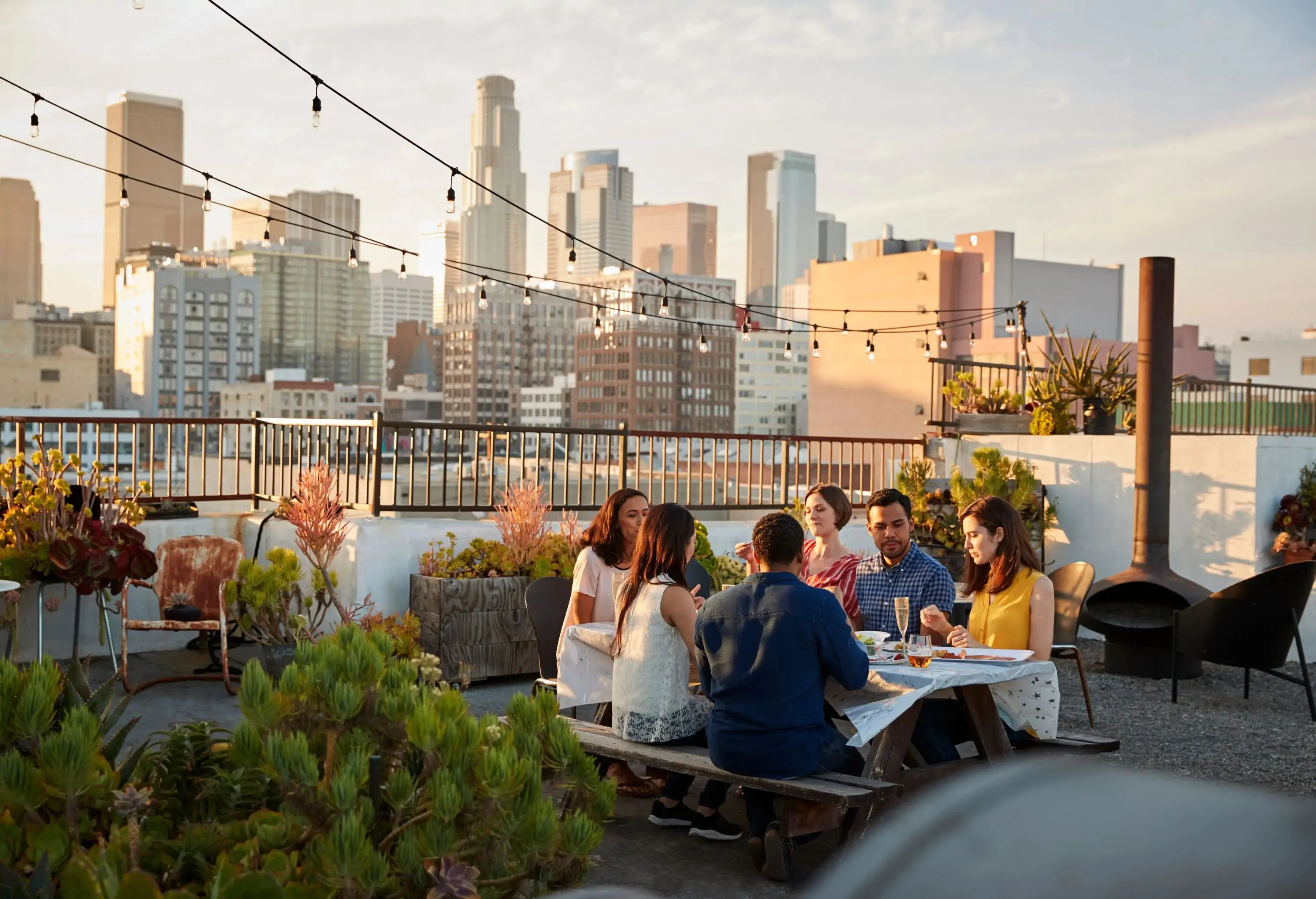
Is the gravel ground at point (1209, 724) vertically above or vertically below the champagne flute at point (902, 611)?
below

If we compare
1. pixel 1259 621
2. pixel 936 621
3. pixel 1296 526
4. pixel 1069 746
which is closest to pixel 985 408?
pixel 1296 526

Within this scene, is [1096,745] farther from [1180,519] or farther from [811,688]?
[1180,519]

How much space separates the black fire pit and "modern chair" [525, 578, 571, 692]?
4109mm

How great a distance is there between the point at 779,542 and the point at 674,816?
1371mm

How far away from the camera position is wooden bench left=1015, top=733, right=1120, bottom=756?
5.05 m

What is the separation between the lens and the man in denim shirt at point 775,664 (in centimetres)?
432

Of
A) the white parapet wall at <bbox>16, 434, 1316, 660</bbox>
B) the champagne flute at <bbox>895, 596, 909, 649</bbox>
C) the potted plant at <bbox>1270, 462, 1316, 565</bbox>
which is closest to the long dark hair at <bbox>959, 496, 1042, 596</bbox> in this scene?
the champagne flute at <bbox>895, 596, 909, 649</bbox>

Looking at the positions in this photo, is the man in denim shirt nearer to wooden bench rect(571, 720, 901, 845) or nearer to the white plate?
wooden bench rect(571, 720, 901, 845)

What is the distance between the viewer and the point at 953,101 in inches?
1281

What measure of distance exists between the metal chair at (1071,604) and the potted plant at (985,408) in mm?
4540

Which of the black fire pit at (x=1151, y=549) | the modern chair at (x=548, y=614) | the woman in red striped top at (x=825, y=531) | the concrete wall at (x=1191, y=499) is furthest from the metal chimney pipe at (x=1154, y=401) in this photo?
the modern chair at (x=548, y=614)

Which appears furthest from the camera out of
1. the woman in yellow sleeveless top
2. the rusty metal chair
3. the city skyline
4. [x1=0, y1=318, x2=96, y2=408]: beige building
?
[x1=0, y1=318, x2=96, y2=408]: beige building

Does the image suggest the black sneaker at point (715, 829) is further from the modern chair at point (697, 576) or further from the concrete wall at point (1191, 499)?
the concrete wall at point (1191, 499)

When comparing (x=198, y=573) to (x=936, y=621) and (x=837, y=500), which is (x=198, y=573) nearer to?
(x=837, y=500)
